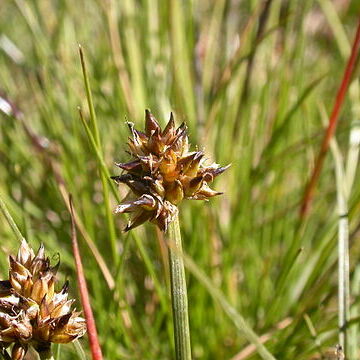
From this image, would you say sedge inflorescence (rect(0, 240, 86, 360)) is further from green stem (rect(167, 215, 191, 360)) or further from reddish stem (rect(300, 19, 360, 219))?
reddish stem (rect(300, 19, 360, 219))

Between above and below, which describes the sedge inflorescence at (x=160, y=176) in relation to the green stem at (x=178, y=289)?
above

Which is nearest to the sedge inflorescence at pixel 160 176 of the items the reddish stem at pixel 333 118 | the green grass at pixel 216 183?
the green grass at pixel 216 183

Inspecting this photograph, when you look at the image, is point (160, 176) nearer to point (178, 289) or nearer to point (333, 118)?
point (178, 289)

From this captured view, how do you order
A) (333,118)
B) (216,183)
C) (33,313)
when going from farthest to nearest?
(216,183) < (333,118) < (33,313)

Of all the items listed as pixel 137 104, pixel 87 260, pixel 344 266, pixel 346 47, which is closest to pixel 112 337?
pixel 87 260

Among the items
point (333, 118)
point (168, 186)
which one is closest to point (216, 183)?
point (333, 118)

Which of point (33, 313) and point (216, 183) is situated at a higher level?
point (216, 183)

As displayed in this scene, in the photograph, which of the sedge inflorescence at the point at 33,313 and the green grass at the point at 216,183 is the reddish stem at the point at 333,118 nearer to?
the green grass at the point at 216,183
